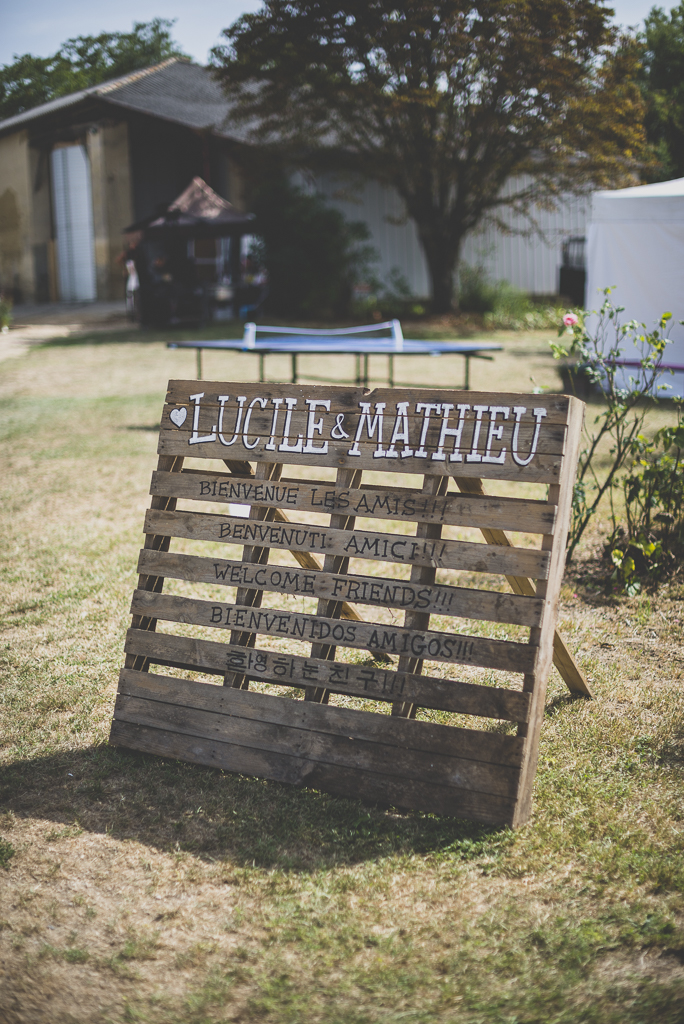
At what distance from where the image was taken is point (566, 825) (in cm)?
266

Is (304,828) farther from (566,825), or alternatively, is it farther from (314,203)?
(314,203)

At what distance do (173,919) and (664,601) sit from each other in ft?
10.4

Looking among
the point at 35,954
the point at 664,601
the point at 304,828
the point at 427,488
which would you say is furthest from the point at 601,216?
the point at 35,954

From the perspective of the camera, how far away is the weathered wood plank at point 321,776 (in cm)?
260

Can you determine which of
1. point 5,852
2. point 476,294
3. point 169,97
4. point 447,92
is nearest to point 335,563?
point 5,852

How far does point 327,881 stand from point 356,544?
112 cm

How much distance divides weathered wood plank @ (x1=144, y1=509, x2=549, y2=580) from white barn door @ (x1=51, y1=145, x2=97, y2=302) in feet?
73.4

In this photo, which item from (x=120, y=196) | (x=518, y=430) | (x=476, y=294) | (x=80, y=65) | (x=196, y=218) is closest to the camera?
(x=518, y=430)

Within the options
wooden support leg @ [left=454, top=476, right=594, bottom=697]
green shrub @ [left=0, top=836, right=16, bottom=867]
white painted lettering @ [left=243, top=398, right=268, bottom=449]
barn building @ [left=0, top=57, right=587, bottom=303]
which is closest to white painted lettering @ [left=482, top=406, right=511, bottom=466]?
wooden support leg @ [left=454, top=476, right=594, bottom=697]

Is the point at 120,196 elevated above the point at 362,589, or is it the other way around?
the point at 120,196

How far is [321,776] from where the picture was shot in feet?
9.14

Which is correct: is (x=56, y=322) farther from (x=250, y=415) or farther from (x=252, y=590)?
(x=252, y=590)

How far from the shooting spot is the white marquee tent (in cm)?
1011

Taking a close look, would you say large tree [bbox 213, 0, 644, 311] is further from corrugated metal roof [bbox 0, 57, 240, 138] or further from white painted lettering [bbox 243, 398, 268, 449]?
white painted lettering [bbox 243, 398, 268, 449]
